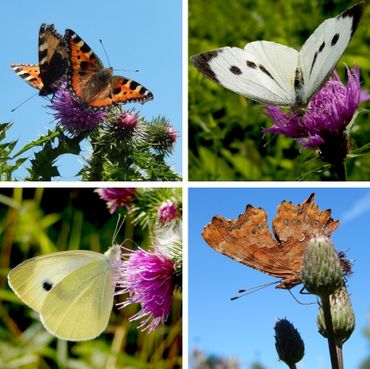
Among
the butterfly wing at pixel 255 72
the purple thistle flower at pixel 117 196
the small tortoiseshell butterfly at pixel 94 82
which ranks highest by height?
the small tortoiseshell butterfly at pixel 94 82

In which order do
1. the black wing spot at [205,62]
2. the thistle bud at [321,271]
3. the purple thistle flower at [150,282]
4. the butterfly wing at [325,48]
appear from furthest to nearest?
the purple thistle flower at [150,282] → the black wing spot at [205,62] → the butterfly wing at [325,48] → the thistle bud at [321,271]

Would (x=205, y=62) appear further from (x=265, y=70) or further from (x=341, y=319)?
(x=341, y=319)

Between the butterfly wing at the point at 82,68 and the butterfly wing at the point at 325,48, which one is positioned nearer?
the butterfly wing at the point at 325,48

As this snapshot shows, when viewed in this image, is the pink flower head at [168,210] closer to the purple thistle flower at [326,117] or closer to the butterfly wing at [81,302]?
the butterfly wing at [81,302]

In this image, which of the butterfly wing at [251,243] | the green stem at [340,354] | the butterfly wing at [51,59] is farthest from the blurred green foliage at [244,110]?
the green stem at [340,354]

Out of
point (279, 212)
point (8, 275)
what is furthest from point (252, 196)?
point (8, 275)
